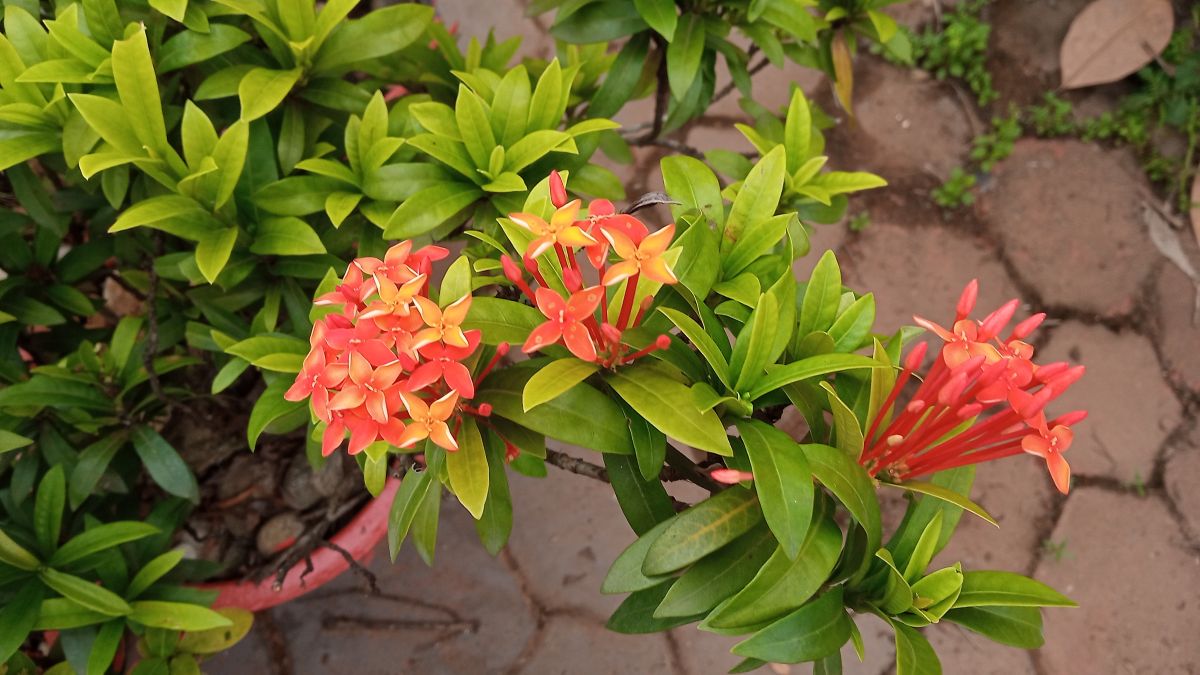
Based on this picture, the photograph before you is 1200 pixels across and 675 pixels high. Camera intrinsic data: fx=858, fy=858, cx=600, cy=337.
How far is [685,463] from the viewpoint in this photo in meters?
1.03

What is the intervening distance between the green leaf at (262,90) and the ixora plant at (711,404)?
34 cm

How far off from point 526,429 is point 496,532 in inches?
7.4

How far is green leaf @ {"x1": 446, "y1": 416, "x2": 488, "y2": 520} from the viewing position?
2.99 ft

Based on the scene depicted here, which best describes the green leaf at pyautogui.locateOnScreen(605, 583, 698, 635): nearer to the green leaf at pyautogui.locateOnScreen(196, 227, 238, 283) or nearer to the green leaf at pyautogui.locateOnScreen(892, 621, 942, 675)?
the green leaf at pyautogui.locateOnScreen(892, 621, 942, 675)

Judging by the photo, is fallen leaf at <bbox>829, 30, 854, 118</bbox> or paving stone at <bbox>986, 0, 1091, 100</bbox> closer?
fallen leaf at <bbox>829, 30, 854, 118</bbox>

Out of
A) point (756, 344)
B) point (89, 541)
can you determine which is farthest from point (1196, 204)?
point (89, 541)

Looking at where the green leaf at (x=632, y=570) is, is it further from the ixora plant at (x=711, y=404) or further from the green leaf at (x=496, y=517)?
the green leaf at (x=496, y=517)

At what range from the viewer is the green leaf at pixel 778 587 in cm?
89

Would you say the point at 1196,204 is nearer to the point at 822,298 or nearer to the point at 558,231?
the point at 822,298

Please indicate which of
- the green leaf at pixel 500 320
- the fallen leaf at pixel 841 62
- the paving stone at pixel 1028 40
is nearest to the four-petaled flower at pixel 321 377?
the green leaf at pixel 500 320

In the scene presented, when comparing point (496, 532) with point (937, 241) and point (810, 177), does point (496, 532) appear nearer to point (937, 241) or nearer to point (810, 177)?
point (810, 177)

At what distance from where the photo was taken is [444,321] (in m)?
0.81

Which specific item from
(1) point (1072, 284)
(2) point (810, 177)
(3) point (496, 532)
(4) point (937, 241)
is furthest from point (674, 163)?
(1) point (1072, 284)

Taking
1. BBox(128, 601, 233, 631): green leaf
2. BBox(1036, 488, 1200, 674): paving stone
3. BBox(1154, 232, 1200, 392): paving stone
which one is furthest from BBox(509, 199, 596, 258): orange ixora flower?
BBox(1154, 232, 1200, 392): paving stone
